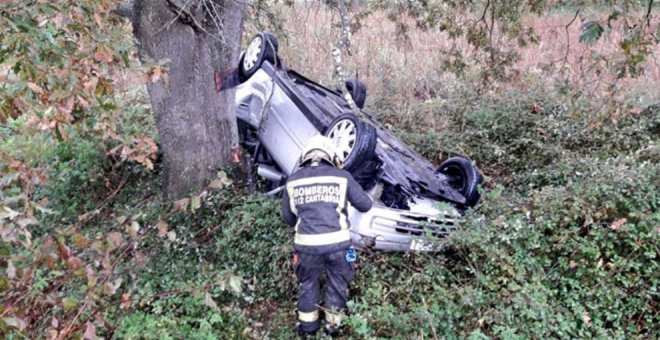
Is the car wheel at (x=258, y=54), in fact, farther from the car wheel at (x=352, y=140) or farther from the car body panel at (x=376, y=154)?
the car wheel at (x=352, y=140)

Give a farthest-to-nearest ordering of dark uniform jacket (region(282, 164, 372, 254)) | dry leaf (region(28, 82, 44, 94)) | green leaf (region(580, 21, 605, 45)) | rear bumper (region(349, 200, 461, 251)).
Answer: rear bumper (region(349, 200, 461, 251))
dark uniform jacket (region(282, 164, 372, 254))
green leaf (region(580, 21, 605, 45))
dry leaf (region(28, 82, 44, 94))

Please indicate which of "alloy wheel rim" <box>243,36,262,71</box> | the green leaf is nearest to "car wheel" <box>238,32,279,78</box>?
"alloy wheel rim" <box>243,36,262,71</box>

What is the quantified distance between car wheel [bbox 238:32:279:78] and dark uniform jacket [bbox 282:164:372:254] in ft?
6.96

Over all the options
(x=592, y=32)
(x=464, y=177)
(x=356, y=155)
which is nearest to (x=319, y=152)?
(x=356, y=155)

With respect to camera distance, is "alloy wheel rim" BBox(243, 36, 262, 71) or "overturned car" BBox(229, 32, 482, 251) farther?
"alloy wheel rim" BBox(243, 36, 262, 71)

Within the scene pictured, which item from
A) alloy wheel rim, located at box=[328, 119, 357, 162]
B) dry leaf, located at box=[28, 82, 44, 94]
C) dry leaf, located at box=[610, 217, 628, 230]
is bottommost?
dry leaf, located at box=[610, 217, 628, 230]

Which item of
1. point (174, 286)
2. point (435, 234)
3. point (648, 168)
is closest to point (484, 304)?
point (435, 234)

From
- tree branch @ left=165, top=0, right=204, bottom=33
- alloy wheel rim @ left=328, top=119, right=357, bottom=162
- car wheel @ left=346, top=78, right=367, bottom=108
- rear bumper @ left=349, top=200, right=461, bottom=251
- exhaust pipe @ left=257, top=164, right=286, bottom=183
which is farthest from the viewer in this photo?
car wheel @ left=346, top=78, right=367, bottom=108

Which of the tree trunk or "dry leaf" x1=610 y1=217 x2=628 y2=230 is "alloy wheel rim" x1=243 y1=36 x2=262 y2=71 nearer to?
the tree trunk

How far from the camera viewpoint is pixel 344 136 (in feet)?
15.4

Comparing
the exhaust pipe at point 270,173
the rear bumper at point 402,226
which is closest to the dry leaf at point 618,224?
the rear bumper at point 402,226

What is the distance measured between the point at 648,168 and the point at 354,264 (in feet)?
8.96

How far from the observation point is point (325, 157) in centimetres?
419

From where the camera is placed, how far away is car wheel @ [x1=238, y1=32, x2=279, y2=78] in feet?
A: 19.3
